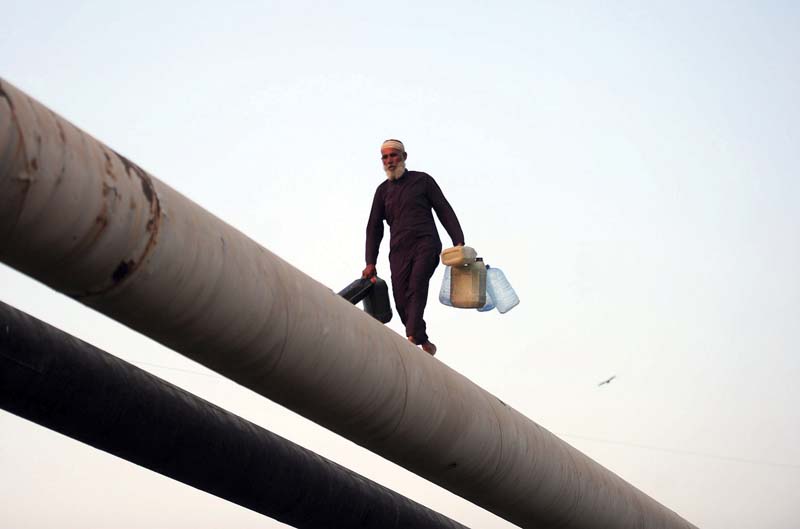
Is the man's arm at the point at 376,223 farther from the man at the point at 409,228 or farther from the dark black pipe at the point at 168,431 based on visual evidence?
the dark black pipe at the point at 168,431

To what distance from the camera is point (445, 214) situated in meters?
9.13

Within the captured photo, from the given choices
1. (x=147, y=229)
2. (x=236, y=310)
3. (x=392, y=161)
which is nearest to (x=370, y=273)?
(x=392, y=161)

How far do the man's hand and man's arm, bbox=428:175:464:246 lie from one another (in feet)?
2.22

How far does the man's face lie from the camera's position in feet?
30.0

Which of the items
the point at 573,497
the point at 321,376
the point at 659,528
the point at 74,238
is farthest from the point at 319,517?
the point at 74,238

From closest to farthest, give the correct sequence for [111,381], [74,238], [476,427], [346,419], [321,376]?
[74,238] < [321,376] < [346,419] < [111,381] < [476,427]

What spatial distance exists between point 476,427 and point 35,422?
7.27 feet

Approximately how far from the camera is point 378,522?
25.0 feet

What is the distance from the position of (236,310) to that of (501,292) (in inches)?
174

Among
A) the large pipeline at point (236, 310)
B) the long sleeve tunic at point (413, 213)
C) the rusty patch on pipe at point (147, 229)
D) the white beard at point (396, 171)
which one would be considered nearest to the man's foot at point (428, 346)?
the long sleeve tunic at point (413, 213)

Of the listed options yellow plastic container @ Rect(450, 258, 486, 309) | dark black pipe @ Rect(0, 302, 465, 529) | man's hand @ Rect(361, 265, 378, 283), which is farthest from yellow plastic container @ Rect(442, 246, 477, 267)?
dark black pipe @ Rect(0, 302, 465, 529)

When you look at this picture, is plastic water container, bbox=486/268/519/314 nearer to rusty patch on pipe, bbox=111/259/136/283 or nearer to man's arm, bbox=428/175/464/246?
man's arm, bbox=428/175/464/246

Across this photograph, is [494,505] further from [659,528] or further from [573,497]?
[659,528]

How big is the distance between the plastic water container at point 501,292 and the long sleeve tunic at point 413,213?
14.1 inches
